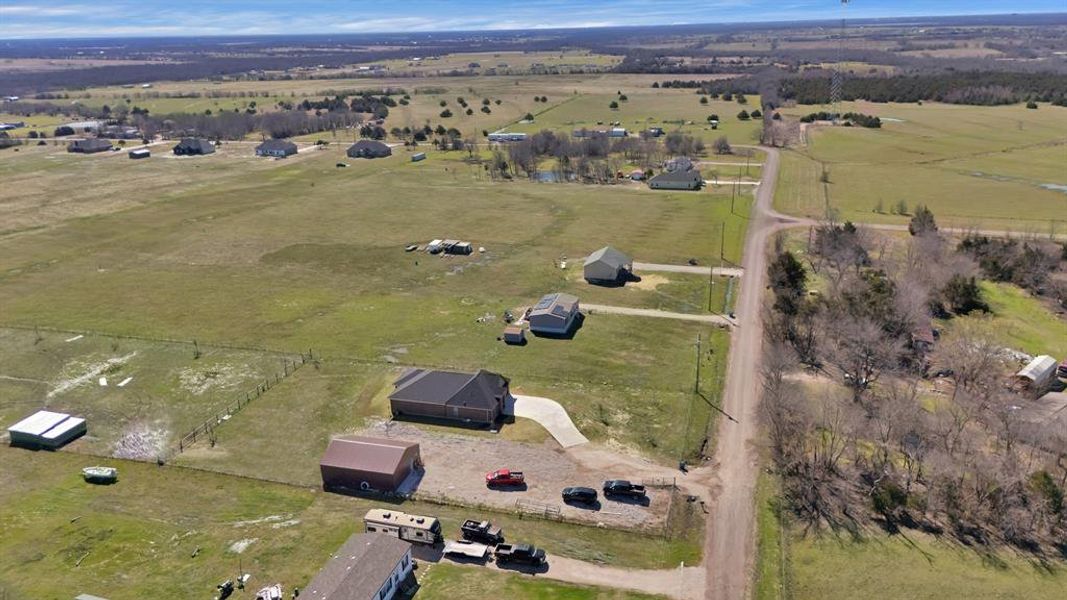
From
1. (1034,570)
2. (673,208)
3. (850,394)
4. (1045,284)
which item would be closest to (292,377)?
(850,394)

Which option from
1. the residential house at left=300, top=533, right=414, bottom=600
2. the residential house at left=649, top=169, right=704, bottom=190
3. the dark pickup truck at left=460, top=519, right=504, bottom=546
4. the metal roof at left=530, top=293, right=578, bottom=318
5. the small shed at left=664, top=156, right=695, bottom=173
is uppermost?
the small shed at left=664, top=156, right=695, bottom=173

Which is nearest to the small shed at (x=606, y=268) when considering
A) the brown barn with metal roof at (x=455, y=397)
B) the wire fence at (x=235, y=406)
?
the brown barn with metal roof at (x=455, y=397)

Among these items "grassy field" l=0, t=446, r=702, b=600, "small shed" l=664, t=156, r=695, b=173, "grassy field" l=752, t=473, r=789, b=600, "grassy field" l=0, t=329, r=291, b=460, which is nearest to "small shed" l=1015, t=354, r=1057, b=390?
"grassy field" l=752, t=473, r=789, b=600

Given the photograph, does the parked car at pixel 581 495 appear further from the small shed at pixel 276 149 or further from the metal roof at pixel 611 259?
the small shed at pixel 276 149

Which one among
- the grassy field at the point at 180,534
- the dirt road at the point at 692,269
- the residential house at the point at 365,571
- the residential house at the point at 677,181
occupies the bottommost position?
the grassy field at the point at 180,534

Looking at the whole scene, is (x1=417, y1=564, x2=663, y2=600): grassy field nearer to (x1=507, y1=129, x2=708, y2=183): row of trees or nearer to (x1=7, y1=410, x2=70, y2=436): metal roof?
(x1=7, y1=410, x2=70, y2=436): metal roof

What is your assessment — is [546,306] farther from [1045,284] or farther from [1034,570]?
[1045,284]

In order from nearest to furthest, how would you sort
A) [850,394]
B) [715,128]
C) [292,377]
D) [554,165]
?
[850,394] → [292,377] → [554,165] → [715,128]
